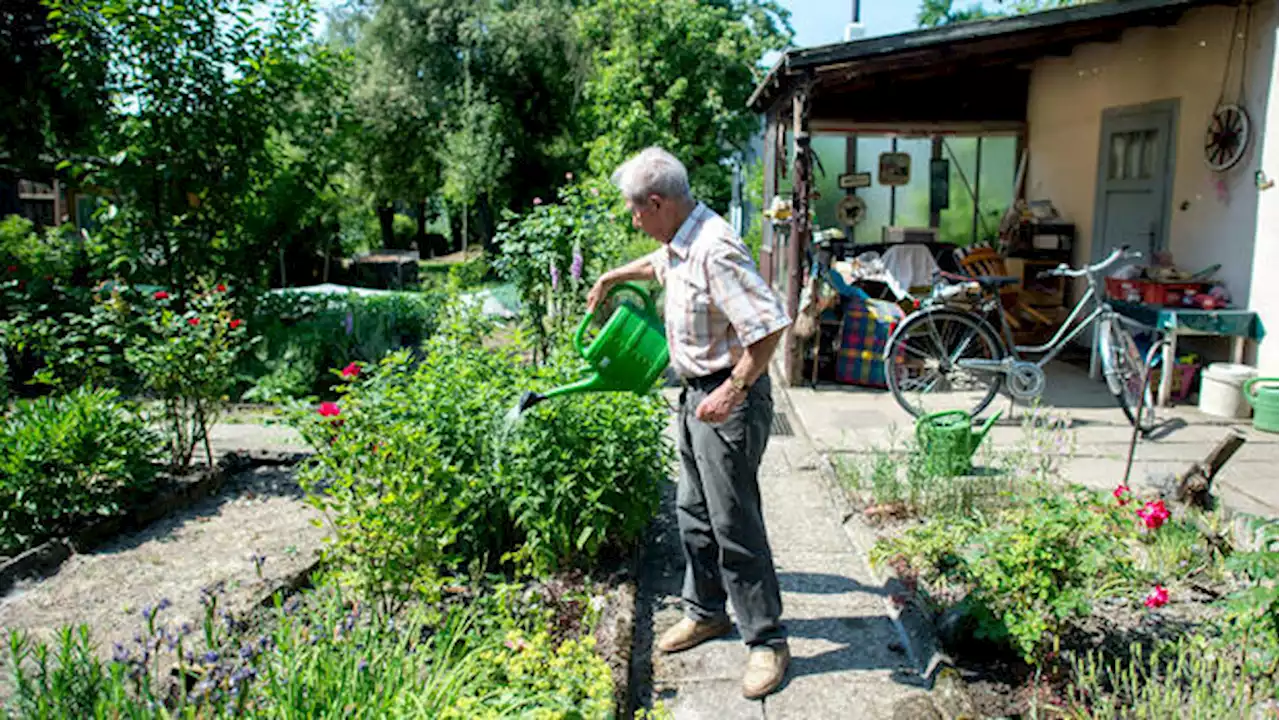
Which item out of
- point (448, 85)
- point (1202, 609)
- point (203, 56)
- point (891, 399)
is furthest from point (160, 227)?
point (448, 85)

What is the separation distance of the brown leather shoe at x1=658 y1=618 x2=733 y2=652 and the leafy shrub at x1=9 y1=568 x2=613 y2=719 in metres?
0.50

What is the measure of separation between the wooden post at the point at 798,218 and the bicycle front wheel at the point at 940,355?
3.31 ft

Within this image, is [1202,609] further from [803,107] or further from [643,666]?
[803,107]

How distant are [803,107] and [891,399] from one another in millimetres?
2410

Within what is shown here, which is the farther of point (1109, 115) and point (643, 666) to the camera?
point (1109, 115)

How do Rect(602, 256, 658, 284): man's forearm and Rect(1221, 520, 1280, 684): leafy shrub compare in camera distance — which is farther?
Rect(602, 256, 658, 284): man's forearm

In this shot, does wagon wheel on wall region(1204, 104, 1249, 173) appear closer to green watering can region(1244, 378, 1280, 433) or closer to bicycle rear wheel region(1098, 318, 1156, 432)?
green watering can region(1244, 378, 1280, 433)

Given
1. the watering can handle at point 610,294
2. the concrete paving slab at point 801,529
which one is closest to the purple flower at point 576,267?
the concrete paving slab at point 801,529

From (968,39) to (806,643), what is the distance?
5284 mm

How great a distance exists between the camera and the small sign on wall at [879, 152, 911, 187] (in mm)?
11109

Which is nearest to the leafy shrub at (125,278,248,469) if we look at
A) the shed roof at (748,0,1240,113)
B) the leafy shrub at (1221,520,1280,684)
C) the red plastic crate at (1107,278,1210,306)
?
the shed roof at (748,0,1240,113)

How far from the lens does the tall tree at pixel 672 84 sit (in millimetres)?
17438

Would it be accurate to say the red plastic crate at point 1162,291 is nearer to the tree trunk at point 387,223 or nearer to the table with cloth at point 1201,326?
the table with cloth at point 1201,326

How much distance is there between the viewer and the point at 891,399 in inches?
283
